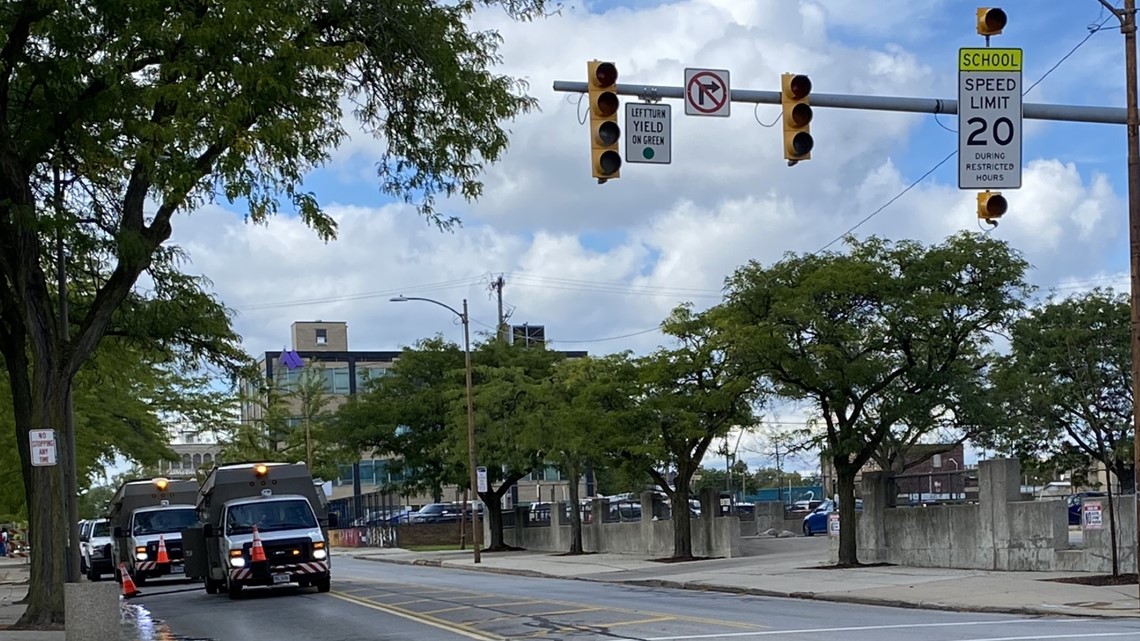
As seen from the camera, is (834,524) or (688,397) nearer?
(834,524)

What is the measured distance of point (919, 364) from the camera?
1189 inches

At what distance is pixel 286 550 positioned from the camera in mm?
27734

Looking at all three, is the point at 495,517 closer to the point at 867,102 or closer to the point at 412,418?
the point at 412,418

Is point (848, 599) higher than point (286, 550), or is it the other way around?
point (286, 550)

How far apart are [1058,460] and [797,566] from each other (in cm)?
3020

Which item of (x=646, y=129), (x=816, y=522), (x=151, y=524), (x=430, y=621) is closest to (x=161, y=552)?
(x=151, y=524)

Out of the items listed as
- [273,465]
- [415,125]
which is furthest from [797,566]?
[415,125]

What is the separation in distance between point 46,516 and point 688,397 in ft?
60.2

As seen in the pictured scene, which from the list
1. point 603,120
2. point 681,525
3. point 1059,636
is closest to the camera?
point 603,120

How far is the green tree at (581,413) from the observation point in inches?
1538

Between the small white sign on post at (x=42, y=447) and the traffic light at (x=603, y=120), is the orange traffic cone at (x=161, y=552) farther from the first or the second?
the traffic light at (x=603, y=120)

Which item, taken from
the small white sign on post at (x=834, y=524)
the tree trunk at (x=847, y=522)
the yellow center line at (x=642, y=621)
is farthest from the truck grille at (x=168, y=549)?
the yellow center line at (x=642, y=621)

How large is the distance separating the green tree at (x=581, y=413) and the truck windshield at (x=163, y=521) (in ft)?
35.8

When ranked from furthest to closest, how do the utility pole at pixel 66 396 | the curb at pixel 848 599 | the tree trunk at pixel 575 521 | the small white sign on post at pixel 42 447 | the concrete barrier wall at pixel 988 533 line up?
the tree trunk at pixel 575 521 < the concrete barrier wall at pixel 988 533 < the utility pole at pixel 66 396 < the small white sign on post at pixel 42 447 < the curb at pixel 848 599
